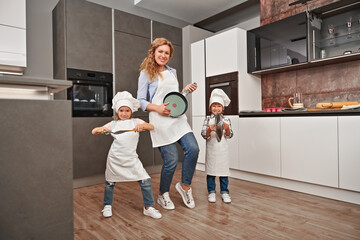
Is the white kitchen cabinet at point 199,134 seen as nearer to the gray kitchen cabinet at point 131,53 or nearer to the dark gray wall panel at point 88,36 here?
the gray kitchen cabinet at point 131,53

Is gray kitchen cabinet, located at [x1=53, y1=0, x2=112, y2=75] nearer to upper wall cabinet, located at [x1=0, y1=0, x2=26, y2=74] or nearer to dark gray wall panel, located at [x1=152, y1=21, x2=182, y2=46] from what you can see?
upper wall cabinet, located at [x1=0, y1=0, x2=26, y2=74]

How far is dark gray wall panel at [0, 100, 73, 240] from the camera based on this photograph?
0.90 meters

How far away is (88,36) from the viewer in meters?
3.09

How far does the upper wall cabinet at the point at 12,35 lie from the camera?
9.10 ft

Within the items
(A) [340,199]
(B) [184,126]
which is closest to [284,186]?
(A) [340,199]

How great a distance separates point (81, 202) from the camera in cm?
242

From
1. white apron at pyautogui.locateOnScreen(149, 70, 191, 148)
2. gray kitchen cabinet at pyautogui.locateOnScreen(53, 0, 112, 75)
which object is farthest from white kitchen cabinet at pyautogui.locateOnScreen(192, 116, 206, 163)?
white apron at pyautogui.locateOnScreen(149, 70, 191, 148)

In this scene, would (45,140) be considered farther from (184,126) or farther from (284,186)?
(284,186)

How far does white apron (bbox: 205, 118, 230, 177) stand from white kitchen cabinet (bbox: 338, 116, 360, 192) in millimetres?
1033

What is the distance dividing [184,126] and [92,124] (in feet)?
4.62

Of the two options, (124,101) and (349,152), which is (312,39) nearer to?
(349,152)

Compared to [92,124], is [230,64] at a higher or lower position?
higher

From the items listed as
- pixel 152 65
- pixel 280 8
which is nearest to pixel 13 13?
pixel 152 65

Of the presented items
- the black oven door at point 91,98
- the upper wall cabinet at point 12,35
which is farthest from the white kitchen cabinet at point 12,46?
the black oven door at point 91,98
